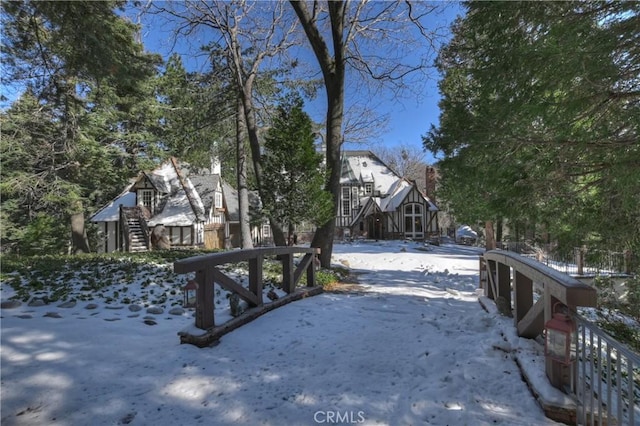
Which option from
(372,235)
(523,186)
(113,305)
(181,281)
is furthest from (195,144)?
(372,235)

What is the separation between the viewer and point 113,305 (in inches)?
217

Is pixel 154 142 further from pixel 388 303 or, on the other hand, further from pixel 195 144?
pixel 388 303

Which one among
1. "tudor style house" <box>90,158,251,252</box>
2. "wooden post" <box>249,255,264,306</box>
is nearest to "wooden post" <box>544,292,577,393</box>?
"wooden post" <box>249,255,264,306</box>

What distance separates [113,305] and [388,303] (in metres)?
4.68

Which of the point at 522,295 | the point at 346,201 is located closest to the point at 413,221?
the point at 346,201

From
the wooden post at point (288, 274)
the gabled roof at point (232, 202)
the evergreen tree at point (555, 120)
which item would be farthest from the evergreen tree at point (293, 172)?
the gabled roof at point (232, 202)

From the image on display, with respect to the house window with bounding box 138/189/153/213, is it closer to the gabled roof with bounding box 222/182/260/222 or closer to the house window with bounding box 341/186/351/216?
the gabled roof with bounding box 222/182/260/222

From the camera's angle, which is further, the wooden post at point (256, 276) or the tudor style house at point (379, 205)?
the tudor style house at point (379, 205)

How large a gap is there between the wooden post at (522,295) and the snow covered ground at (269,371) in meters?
0.26

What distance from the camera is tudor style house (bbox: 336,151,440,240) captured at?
2977 cm

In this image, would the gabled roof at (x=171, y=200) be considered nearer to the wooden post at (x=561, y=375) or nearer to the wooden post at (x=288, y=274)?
the wooden post at (x=288, y=274)

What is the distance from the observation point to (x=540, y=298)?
3355 mm

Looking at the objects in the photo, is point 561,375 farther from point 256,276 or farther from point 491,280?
point 256,276

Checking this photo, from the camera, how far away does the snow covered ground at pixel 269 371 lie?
8.51 ft
